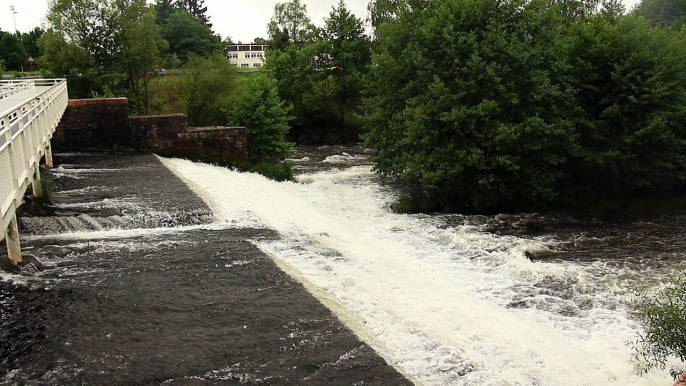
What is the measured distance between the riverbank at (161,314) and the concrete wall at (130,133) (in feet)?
29.0

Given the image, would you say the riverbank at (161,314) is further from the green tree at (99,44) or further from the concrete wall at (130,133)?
the green tree at (99,44)

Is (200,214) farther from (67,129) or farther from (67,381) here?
(67,129)

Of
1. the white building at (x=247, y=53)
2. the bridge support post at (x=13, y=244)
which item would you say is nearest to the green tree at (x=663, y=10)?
the bridge support post at (x=13, y=244)

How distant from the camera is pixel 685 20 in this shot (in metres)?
37.8

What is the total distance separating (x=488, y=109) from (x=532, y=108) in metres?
1.74

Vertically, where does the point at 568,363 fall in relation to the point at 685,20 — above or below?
below

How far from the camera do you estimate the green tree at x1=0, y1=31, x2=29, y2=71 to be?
Result: 62.1 metres

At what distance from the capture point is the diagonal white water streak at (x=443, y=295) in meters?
7.07

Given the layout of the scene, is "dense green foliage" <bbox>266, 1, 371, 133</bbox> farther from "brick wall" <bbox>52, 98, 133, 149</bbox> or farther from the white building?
the white building

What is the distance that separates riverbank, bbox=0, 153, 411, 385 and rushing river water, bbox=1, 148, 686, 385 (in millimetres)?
35

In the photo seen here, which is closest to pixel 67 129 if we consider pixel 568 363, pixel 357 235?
pixel 357 235

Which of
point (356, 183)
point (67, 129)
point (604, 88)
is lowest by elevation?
point (356, 183)

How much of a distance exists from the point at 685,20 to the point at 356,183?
98.1 ft

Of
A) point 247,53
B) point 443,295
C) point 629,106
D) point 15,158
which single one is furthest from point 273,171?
point 247,53
